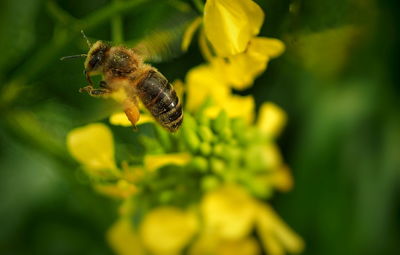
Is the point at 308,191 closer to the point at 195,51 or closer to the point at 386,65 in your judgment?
the point at 386,65

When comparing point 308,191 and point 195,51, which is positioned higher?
point 195,51

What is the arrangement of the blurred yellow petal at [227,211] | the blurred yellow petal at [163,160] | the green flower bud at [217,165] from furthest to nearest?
1. the blurred yellow petal at [227,211]
2. the green flower bud at [217,165]
3. the blurred yellow petal at [163,160]

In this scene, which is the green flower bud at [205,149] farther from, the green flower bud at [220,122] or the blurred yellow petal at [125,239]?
the blurred yellow petal at [125,239]

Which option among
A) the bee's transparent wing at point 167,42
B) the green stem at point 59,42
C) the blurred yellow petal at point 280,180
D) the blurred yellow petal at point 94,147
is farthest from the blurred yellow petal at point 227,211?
the green stem at point 59,42

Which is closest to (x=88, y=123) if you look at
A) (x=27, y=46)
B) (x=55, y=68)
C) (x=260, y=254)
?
(x=55, y=68)

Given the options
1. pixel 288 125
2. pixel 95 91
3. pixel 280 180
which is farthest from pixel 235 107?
pixel 288 125

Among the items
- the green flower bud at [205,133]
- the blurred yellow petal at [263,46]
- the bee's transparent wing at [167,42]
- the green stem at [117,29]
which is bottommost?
the green flower bud at [205,133]

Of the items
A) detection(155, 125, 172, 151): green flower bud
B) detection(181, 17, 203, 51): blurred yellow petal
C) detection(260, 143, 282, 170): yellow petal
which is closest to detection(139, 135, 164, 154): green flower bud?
detection(155, 125, 172, 151): green flower bud
